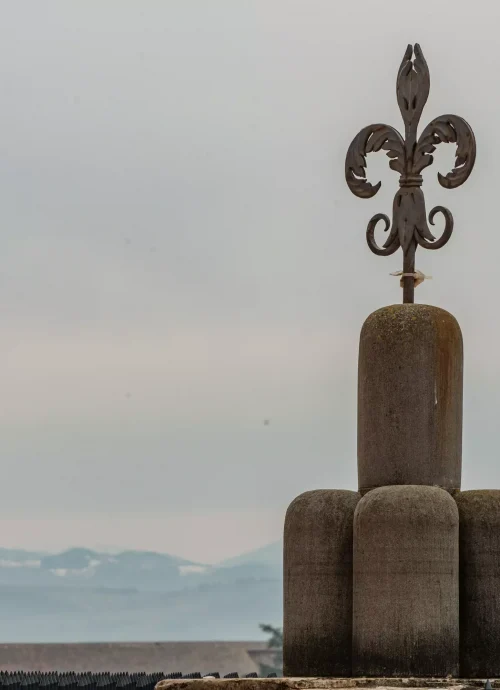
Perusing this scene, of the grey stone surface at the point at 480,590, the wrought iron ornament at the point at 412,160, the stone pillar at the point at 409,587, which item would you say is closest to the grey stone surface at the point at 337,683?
the stone pillar at the point at 409,587

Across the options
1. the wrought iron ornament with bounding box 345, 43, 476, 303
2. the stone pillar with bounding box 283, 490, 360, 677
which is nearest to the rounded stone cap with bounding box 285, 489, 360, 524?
the stone pillar with bounding box 283, 490, 360, 677

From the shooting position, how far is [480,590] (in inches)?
668

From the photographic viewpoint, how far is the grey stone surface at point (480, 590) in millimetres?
16906

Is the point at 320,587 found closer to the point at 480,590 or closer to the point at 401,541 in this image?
the point at 401,541

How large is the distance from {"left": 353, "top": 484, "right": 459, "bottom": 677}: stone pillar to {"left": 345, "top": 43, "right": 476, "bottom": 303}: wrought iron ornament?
2.49m

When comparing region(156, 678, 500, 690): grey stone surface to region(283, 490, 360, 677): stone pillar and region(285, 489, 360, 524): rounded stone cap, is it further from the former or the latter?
region(285, 489, 360, 524): rounded stone cap

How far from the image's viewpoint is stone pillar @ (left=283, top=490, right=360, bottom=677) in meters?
17.3

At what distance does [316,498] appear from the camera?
57.8ft

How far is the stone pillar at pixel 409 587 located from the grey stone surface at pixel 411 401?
721mm

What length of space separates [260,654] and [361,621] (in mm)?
35355

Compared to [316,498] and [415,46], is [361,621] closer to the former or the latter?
[316,498]

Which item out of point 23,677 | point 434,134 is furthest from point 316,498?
point 23,677

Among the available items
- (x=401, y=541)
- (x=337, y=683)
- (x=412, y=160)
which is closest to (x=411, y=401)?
(x=401, y=541)

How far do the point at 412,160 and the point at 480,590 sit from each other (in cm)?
412
